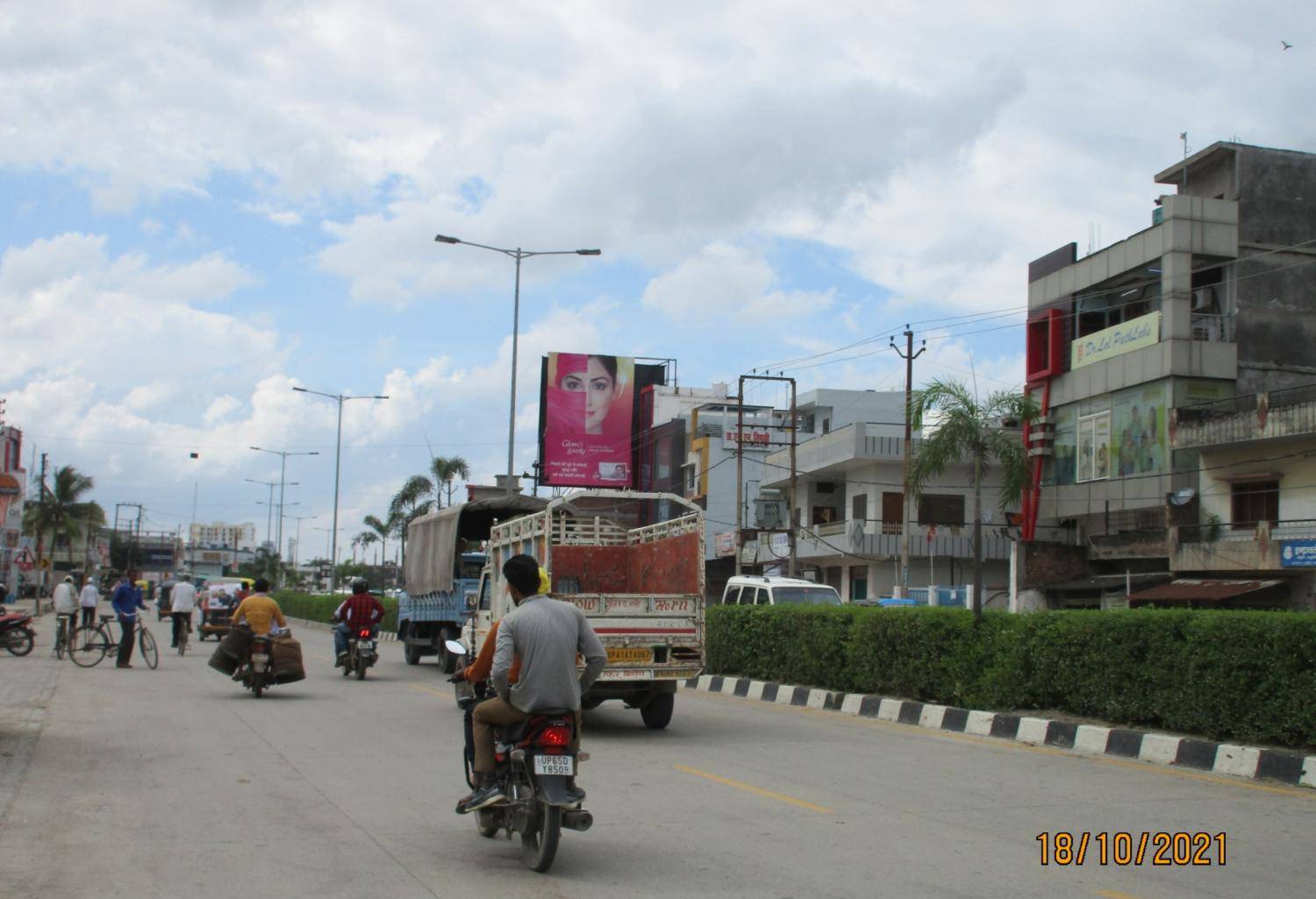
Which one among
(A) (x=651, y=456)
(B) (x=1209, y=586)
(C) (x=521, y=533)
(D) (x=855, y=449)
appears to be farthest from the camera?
(A) (x=651, y=456)

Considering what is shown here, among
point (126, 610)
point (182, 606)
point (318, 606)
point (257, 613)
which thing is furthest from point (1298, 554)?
point (318, 606)

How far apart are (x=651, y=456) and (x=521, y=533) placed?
5713 cm

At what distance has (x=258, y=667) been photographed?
17984 millimetres

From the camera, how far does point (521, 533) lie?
51.3ft

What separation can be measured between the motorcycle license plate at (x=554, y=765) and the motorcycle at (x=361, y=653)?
16.1m

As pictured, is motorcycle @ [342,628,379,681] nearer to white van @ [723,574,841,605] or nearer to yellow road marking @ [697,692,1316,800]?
white van @ [723,574,841,605]

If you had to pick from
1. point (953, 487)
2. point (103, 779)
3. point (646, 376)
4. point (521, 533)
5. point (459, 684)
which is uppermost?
point (646, 376)

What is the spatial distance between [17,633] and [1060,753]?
2208 centimetres

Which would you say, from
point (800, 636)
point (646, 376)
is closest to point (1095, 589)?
point (800, 636)

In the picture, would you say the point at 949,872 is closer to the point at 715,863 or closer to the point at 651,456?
the point at 715,863

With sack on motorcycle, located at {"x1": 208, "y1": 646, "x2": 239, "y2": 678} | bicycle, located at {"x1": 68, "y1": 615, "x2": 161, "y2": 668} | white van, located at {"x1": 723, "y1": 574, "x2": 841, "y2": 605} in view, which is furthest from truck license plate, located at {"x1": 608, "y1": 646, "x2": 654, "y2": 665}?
bicycle, located at {"x1": 68, "y1": 615, "x2": 161, "y2": 668}

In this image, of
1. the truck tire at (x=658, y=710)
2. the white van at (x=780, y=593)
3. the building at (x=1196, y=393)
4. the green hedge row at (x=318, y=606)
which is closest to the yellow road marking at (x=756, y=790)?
the truck tire at (x=658, y=710)

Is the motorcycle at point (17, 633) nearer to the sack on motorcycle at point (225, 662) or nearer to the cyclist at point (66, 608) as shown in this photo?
the cyclist at point (66, 608)

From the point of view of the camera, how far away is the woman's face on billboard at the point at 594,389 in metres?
60.1
